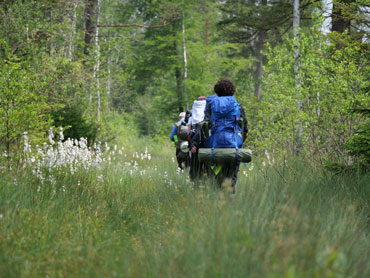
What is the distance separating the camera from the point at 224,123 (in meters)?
5.23

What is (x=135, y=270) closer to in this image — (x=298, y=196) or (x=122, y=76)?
(x=298, y=196)

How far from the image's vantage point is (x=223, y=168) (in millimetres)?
5512

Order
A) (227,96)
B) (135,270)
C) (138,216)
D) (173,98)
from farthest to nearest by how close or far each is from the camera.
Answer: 1. (173,98)
2. (227,96)
3. (138,216)
4. (135,270)

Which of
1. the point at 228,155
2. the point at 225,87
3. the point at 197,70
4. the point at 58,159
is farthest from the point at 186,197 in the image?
the point at 197,70

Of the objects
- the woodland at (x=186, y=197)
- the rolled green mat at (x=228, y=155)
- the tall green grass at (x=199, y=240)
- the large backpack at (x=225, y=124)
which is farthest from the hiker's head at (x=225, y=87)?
the tall green grass at (x=199, y=240)

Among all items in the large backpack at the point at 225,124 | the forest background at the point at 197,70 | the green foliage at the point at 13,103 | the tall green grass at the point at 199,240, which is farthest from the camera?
the forest background at the point at 197,70

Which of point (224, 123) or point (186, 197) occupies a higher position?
point (224, 123)

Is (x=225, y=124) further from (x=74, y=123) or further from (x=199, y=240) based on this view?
(x=74, y=123)

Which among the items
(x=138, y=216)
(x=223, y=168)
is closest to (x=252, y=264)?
(x=138, y=216)

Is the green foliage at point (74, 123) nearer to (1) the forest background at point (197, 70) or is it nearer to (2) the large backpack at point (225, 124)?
(1) the forest background at point (197, 70)

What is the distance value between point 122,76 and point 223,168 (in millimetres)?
17305

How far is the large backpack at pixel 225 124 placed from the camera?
5.20 metres

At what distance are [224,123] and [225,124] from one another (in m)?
0.02

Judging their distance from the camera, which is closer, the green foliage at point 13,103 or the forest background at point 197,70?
the green foliage at point 13,103
